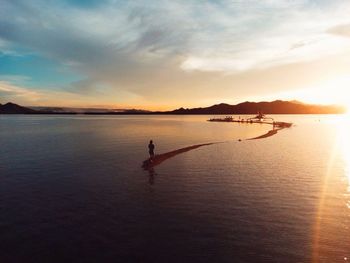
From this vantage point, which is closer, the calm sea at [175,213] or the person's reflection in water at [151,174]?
the calm sea at [175,213]

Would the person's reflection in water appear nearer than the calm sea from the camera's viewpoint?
No

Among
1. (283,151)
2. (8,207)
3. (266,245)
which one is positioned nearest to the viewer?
(266,245)

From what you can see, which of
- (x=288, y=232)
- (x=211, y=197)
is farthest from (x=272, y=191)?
(x=288, y=232)

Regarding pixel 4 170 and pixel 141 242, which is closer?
pixel 141 242

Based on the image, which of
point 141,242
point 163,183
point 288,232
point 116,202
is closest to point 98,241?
point 141,242

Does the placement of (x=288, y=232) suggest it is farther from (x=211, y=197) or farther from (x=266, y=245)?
(x=211, y=197)

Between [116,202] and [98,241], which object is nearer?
[98,241]

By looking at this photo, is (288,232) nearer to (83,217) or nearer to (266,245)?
(266,245)

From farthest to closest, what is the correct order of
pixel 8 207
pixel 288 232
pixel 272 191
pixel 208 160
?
pixel 208 160 < pixel 272 191 < pixel 8 207 < pixel 288 232

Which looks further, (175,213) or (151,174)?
(151,174)
